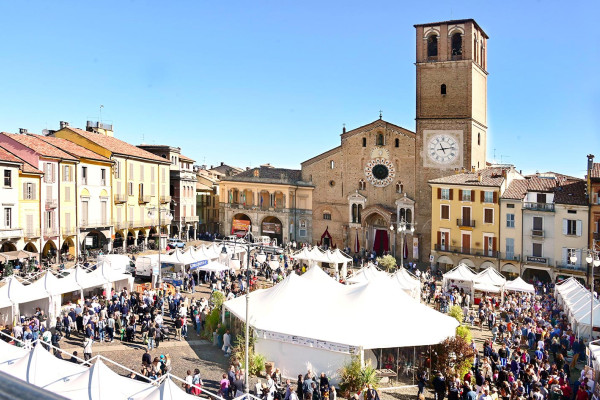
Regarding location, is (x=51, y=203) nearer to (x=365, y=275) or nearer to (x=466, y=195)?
(x=365, y=275)

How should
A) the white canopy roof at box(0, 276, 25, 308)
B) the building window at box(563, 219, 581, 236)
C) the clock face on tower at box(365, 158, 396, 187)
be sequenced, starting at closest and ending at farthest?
the white canopy roof at box(0, 276, 25, 308) → the building window at box(563, 219, 581, 236) → the clock face on tower at box(365, 158, 396, 187)

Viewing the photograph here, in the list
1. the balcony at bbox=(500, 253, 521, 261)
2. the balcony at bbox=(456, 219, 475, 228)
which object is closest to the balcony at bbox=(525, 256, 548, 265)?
the balcony at bbox=(500, 253, 521, 261)

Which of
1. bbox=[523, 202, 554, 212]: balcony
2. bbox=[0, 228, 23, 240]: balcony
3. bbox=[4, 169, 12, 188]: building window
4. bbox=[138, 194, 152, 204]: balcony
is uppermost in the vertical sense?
bbox=[4, 169, 12, 188]: building window

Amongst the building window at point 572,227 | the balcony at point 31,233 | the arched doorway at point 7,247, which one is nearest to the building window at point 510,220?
the building window at point 572,227

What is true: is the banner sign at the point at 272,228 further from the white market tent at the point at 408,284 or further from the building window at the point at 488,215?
the white market tent at the point at 408,284

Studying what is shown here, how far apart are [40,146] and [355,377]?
3012 centimetres

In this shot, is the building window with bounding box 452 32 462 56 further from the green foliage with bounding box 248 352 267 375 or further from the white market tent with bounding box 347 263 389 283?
the green foliage with bounding box 248 352 267 375

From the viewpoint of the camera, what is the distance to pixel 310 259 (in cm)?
3778

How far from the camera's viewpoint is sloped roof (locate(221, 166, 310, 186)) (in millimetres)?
53781

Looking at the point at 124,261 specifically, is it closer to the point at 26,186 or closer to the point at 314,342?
the point at 26,186

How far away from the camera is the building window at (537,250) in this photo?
38.4 metres

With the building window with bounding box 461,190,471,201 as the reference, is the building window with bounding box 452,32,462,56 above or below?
above

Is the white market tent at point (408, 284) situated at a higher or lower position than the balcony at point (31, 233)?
lower

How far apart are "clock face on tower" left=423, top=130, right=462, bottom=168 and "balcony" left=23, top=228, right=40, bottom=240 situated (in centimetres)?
2968
